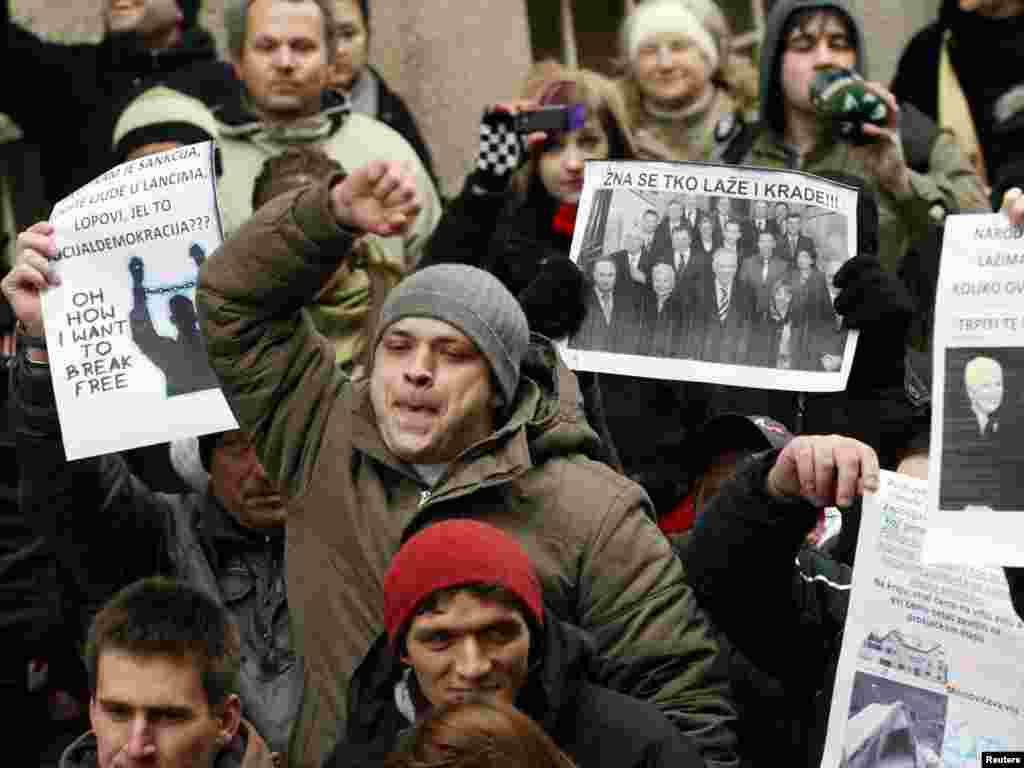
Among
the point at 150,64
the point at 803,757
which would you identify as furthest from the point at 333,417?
the point at 150,64

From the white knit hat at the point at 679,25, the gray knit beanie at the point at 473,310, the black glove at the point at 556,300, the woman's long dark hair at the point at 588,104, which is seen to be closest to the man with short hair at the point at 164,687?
the gray knit beanie at the point at 473,310

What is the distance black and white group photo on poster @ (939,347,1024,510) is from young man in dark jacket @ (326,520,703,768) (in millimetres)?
746

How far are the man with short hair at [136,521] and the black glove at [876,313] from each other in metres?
1.42

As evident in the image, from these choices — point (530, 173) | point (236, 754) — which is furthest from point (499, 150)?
point (236, 754)

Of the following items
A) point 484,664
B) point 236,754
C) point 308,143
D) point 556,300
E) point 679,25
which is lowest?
point 236,754

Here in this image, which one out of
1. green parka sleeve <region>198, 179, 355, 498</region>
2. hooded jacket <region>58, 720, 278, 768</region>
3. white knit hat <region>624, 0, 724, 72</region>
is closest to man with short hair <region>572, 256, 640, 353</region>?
green parka sleeve <region>198, 179, 355, 498</region>

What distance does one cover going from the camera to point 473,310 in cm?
511

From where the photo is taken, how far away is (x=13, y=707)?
20.6 ft

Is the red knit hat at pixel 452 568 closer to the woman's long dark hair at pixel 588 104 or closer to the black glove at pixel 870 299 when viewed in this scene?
the black glove at pixel 870 299

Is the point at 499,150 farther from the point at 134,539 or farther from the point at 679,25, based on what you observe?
the point at 134,539

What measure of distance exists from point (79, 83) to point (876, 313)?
12.4 feet

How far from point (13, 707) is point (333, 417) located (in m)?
1.63

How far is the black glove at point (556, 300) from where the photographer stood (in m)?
5.57

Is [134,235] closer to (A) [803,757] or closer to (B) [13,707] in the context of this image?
(B) [13,707]
